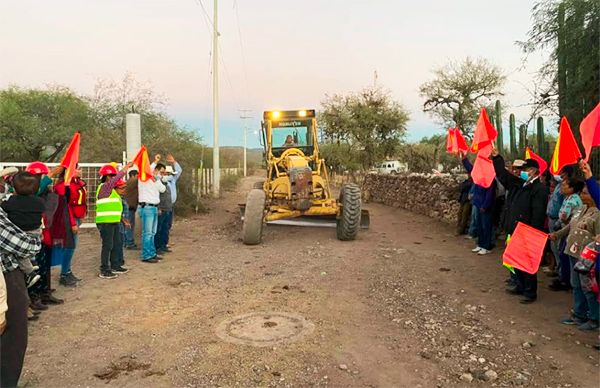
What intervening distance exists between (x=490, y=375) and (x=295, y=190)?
5867 mm

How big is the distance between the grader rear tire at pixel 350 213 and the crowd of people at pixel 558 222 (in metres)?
2.13

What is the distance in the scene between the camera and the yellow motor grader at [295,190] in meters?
8.70

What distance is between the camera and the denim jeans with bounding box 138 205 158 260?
7.21 meters

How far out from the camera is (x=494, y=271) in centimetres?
655

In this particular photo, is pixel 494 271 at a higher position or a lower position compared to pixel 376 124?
lower

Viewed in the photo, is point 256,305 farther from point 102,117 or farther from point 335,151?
point 335,151

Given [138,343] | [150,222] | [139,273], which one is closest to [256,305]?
[138,343]

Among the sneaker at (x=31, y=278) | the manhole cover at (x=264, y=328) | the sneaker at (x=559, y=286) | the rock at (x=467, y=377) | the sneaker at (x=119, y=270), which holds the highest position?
the sneaker at (x=31, y=278)

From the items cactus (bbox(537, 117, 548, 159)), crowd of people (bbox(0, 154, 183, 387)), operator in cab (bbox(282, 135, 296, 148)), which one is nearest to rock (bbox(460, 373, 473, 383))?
crowd of people (bbox(0, 154, 183, 387))

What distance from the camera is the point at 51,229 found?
18.0ft

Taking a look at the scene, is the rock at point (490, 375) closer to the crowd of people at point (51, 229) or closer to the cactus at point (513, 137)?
the crowd of people at point (51, 229)

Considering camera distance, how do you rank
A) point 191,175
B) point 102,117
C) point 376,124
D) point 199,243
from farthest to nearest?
point 376,124
point 102,117
point 191,175
point 199,243

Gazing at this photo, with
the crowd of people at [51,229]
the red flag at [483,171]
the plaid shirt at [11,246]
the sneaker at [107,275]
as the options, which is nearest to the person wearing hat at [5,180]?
the crowd of people at [51,229]

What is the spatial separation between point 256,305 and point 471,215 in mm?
5736
